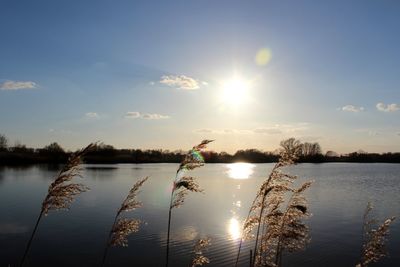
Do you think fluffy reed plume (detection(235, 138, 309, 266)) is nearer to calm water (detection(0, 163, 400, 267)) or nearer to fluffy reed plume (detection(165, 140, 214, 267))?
fluffy reed plume (detection(165, 140, 214, 267))

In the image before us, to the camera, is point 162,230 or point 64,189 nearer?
point 64,189

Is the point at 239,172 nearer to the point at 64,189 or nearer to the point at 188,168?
the point at 188,168

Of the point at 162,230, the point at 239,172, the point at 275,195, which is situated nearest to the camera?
the point at 275,195

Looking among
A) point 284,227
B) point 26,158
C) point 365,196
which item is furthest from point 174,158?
point 284,227

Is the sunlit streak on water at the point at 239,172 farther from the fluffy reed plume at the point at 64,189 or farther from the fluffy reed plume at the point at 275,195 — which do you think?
the fluffy reed plume at the point at 64,189

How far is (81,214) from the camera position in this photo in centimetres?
2831

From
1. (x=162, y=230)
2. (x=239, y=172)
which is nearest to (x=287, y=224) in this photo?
(x=162, y=230)

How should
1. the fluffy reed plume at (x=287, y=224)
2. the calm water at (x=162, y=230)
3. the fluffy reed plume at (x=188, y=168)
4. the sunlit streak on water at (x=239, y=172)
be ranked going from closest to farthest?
the fluffy reed plume at (x=188, y=168), the fluffy reed plume at (x=287, y=224), the calm water at (x=162, y=230), the sunlit streak on water at (x=239, y=172)

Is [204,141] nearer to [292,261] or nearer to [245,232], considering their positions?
[245,232]

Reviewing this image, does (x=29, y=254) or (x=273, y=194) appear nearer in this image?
(x=273, y=194)

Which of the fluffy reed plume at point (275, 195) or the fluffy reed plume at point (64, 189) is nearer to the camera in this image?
the fluffy reed plume at point (64, 189)

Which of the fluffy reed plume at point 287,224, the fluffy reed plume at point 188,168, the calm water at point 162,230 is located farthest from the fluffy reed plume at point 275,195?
the calm water at point 162,230

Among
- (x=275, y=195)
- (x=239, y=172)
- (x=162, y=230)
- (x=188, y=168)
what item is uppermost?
(x=188, y=168)

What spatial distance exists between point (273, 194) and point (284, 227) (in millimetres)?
1006
